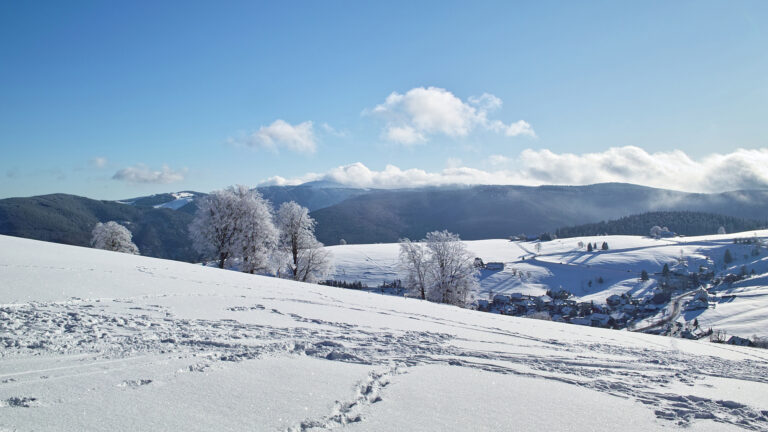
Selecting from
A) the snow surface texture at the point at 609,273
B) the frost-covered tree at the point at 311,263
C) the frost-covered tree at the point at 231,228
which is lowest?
the snow surface texture at the point at 609,273

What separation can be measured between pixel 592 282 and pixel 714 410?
172 metres

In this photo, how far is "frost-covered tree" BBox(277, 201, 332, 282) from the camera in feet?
145

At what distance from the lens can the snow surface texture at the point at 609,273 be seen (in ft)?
367

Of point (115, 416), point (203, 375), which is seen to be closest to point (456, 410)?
point (203, 375)

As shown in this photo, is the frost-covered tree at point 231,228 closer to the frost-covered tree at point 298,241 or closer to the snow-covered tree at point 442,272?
the frost-covered tree at point 298,241

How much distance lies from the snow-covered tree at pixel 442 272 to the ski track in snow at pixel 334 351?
114ft

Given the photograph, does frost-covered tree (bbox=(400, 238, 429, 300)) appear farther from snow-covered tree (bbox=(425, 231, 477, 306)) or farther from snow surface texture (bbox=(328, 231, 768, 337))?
snow surface texture (bbox=(328, 231, 768, 337))

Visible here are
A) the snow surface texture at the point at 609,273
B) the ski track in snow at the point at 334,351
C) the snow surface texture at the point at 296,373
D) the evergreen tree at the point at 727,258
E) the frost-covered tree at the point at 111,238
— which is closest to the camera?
the snow surface texture at the point at 296,373

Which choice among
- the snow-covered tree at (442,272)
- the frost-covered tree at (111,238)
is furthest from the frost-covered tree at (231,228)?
the frost-covered tree at (111,238)

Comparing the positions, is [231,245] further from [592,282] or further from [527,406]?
[592,282]

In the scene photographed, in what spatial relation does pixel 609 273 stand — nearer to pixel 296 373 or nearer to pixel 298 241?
pixel 298 241

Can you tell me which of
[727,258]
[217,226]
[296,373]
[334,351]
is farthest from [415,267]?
[727,258]

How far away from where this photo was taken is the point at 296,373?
6598 mm

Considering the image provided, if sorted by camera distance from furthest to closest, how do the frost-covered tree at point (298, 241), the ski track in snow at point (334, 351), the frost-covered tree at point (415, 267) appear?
the frost-covered tree at point (415, 267)
the frost-covered tree at point (298, 241)
the ski track in snow at point (334, 351)
